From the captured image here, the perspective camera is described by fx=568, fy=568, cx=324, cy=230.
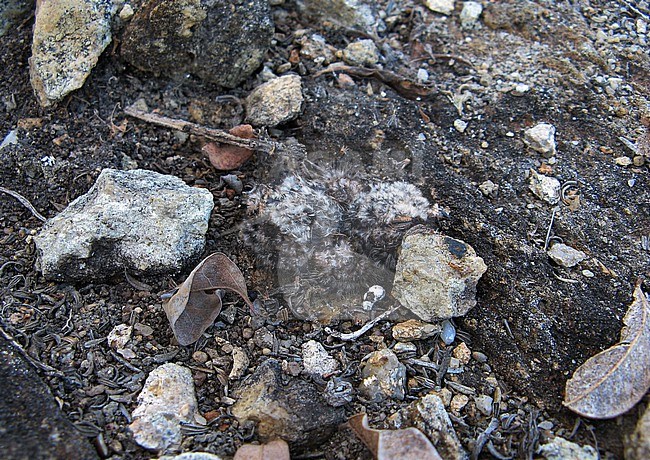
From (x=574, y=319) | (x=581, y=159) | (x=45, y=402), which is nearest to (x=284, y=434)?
(x=45, y=402)

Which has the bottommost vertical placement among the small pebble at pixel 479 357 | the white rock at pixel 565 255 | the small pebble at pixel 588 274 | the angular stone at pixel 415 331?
the small pebble at pixel 479 357

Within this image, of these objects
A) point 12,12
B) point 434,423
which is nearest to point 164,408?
point 434,423

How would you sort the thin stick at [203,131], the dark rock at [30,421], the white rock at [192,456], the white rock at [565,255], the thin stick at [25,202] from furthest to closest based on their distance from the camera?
the thin stick at [203,131], the thin stick at [25,202], the white rock at [565,255], the white rock at [192,456], the dark rock at [30,421]

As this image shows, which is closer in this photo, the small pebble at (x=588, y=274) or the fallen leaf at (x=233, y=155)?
the small pebble at (x=588, y=274)

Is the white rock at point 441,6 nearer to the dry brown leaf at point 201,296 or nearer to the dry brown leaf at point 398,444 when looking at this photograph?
the dry brown leaf at point 201,296

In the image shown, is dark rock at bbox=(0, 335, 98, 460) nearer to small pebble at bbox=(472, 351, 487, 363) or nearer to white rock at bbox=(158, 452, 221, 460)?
white rock at bbox=(158, 452, 221, 460)

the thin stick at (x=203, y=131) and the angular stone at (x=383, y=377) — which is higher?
the thin stick at (x=203, y=131)

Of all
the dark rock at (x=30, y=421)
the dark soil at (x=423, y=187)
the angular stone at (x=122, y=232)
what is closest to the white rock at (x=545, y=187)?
the dark soil at (x=423, y=187)
